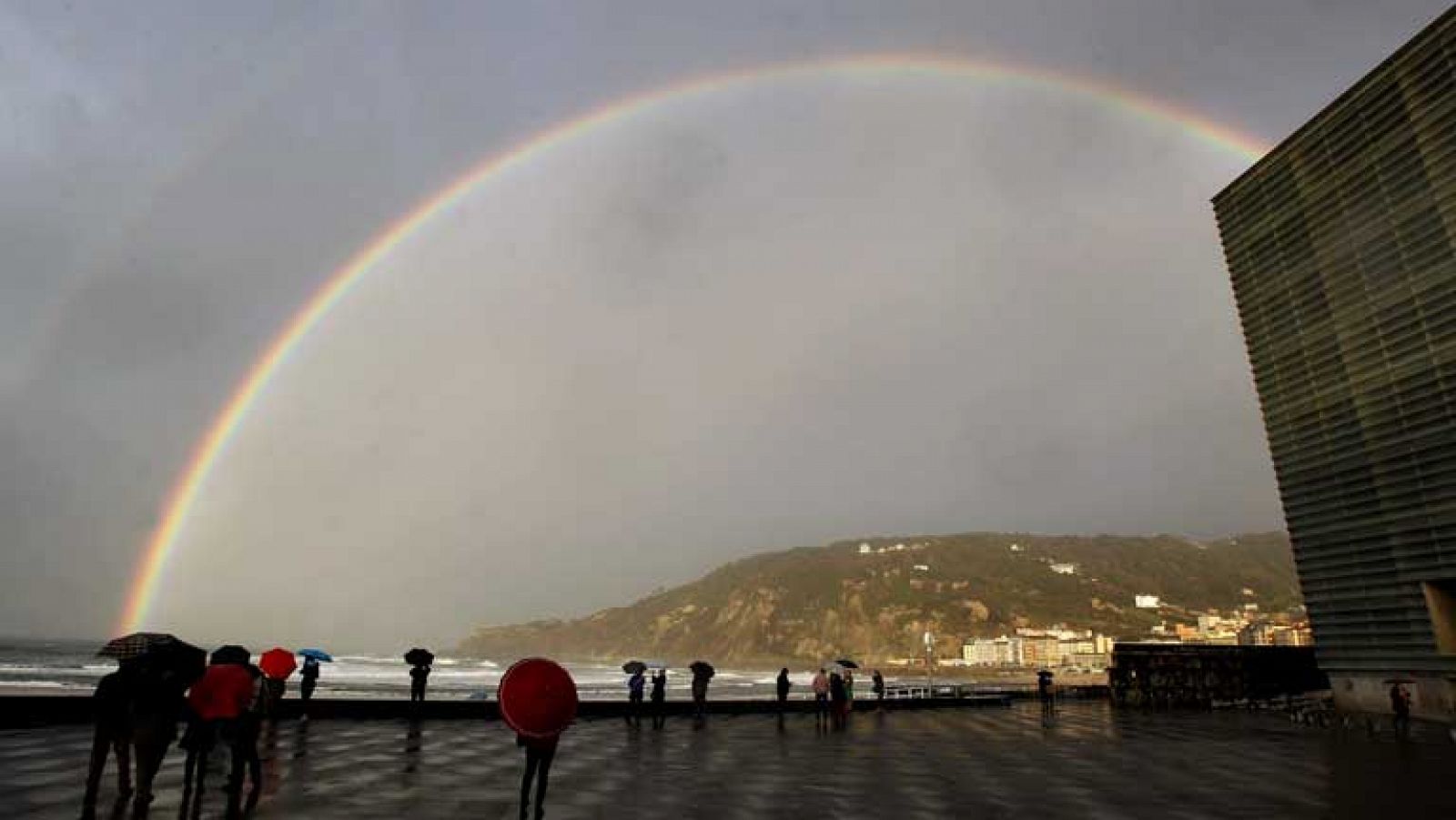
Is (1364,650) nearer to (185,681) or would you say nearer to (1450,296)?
(1450,296)

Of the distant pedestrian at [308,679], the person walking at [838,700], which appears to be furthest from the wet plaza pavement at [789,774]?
the person walking at [838,700]

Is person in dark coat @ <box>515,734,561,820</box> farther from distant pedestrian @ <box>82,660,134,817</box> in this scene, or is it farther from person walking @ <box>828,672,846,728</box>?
person walking @ <box>828,672,846,728</box>

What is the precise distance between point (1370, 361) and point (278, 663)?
51.4 meters

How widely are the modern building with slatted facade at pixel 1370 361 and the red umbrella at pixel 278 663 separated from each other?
160 feet

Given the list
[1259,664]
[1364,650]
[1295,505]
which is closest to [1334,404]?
[1295,505]

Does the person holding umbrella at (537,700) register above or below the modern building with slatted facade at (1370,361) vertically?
below

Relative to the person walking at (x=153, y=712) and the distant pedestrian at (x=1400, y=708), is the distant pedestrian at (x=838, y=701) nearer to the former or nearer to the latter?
the distant pedestrian at (x=1400, y=708)

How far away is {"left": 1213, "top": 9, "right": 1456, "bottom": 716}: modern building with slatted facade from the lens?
40.4 m

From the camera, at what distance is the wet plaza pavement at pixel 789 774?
12.8 metres

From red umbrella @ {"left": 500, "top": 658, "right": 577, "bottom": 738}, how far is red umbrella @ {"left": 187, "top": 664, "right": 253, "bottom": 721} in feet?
14.9

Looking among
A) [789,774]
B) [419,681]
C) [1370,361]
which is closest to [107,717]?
[789,774]

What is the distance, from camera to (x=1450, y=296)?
1566 inches

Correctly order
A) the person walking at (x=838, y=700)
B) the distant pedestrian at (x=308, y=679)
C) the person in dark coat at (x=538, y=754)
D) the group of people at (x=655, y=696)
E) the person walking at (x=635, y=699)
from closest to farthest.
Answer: the person in dark coat at (x=538, y=754)
the distant pedestrian at (x=308, y=679)
the group of people at (x=655, y=696)
the person walking at (x=635, y=699)
the person walking at (x=838, y=700)

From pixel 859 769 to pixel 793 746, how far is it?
524cm
